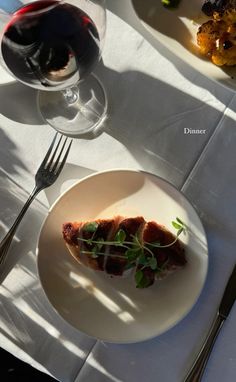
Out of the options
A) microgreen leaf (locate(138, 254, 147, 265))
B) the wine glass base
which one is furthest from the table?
microgreen leaf (locate(138, 254, 147, 265))

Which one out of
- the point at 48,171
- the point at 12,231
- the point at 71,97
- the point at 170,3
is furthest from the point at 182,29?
the point at 12,231

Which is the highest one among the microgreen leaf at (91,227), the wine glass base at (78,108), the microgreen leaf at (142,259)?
the wine glass base at (78,108)

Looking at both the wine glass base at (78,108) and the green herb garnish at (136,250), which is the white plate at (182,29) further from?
the green herb garnish at (136,250)

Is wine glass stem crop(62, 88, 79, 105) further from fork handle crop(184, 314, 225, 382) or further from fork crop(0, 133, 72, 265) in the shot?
fork handle crop(184, 314, 225, 382)

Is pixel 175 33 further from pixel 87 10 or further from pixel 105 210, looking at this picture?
pixel 105 210

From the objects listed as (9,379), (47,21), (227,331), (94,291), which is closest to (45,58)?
(47,21)

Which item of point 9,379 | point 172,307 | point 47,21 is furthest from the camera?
point 9,379

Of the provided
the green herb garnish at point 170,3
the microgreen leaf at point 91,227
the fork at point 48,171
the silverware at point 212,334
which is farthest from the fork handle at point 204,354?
the green herb garnish at point 170,3

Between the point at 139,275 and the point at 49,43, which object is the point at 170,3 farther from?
the point at 139,275
